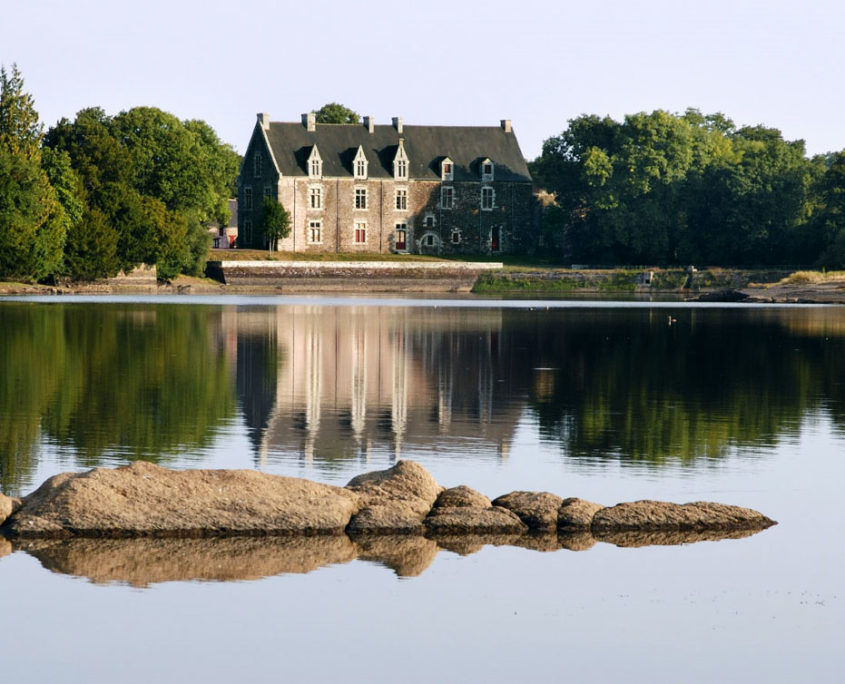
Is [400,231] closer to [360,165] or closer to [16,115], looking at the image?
[360,165]

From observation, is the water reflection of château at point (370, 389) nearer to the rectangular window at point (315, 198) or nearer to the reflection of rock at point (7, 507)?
the reflection of rock at point (7, 507)

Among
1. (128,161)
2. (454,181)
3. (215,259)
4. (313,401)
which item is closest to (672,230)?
(454,181)

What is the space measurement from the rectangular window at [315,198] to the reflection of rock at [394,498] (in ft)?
370

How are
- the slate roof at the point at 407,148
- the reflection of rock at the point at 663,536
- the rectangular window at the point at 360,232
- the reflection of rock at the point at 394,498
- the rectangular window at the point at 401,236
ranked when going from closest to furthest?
the reflection of rock at the point at 663,536 < the reflection of rock at the point at 394,498 < the slate roof at the point at 407,148 < the rectangular window at the point at 360,232 < the rectangular window at the point at 401,236

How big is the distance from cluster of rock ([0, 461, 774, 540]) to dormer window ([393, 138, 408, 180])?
116m

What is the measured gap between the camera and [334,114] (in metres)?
146

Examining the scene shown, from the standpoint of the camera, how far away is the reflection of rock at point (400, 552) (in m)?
14.7

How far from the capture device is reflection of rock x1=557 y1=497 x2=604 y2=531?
16.4 m

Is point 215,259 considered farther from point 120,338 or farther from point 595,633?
point 595,633

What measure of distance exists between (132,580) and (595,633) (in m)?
4.70

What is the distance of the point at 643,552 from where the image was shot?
→ 1551 centimetres

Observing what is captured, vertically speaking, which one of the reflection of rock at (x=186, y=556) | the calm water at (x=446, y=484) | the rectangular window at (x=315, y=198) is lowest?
the calm water at (x=446, y=484)

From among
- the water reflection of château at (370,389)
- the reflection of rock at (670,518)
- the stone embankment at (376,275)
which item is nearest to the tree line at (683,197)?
the stone embankment at (376,275)

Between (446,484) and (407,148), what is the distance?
11604 centimetres
